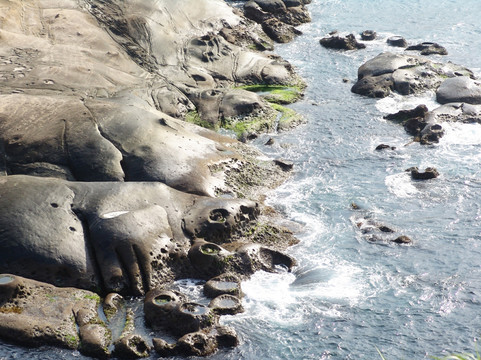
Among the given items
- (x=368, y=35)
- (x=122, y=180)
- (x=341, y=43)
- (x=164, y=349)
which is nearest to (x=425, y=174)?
(x=122, y=180)

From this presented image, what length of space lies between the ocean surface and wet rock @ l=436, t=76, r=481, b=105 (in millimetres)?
440

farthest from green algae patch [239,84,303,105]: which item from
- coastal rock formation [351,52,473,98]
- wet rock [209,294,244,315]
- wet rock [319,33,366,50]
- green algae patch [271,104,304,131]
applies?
wet rock [209,294,244,315]

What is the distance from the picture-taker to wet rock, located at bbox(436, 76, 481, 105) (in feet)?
76.5

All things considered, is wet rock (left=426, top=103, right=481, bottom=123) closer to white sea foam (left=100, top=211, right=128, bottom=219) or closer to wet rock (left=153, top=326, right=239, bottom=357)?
white sea foam (left=100, top=211, right=128, bottom=219)

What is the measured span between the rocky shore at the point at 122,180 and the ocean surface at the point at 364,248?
0.57 m

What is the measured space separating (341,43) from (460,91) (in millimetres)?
6998

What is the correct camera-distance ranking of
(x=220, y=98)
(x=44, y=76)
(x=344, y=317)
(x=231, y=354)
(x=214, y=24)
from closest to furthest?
(x=231, y=354) → (x=344, y=317) → (x=44, y=76) → (x=220, y=98) → (x=214, y=24)

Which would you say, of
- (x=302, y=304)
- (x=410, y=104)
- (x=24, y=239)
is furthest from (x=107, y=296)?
(x=410, y=104)

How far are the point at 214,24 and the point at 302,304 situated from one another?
1632 centimetres

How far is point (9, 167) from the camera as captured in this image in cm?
1562

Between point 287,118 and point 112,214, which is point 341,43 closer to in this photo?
point 287,118

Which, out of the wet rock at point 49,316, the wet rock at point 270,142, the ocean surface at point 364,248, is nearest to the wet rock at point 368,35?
the ocean surface at point 364,248

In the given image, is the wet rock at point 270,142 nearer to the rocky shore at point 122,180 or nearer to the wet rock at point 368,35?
the rocky shore at point 122,180

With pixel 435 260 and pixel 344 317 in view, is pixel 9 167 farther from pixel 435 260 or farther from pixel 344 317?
pixel 435 260
